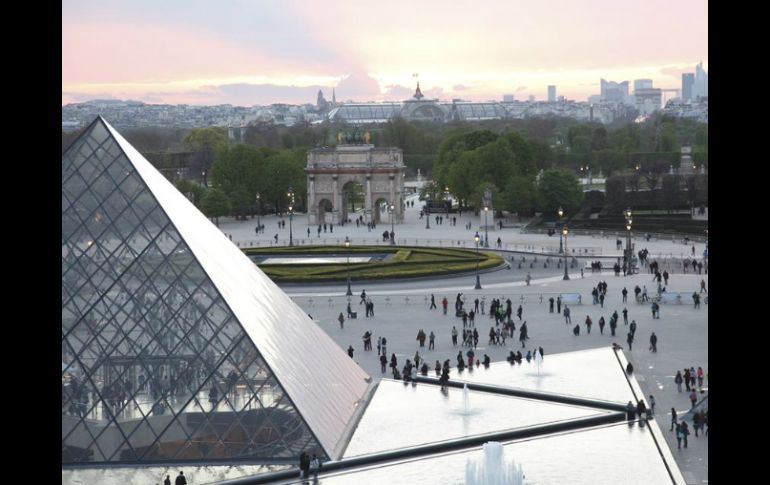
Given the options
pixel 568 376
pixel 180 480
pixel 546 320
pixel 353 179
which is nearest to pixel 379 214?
pixel 353 179

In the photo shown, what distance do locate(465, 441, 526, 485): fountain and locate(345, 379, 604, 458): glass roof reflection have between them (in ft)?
7.11

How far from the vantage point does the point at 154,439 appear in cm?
1966

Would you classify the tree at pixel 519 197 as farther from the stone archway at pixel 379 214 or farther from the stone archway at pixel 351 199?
the stone archway at pixel 351 199

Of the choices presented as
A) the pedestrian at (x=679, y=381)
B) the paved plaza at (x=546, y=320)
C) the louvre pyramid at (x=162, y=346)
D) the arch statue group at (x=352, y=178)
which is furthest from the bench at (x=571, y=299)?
the arch statue group at (x=352, y=178)

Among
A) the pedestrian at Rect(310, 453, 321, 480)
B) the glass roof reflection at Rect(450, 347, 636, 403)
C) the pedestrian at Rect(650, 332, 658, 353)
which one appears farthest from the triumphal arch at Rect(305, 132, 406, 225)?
the pedestrian at Rect(310, 453, 321, 480)

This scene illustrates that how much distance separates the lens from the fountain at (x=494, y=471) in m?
18.7

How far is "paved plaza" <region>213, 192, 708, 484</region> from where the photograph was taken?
28.5 meters

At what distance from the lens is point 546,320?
3741cm

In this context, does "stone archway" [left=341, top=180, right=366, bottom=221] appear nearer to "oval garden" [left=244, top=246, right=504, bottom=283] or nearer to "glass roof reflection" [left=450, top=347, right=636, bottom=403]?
"oval garden" [left=244, top=246, right=504, bottom=283]

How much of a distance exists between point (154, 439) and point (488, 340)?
1580cm

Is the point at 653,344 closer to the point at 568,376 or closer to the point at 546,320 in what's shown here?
the point at 568,376

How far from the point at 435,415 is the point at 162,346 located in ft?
17.8

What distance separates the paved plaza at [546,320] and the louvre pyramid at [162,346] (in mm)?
6351
